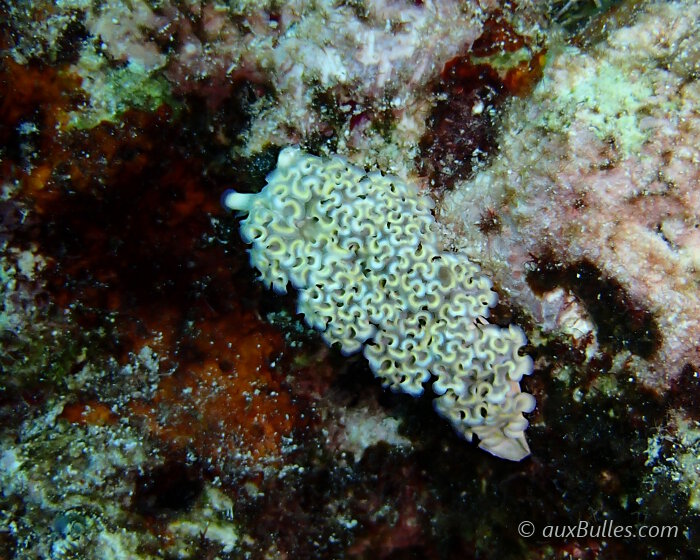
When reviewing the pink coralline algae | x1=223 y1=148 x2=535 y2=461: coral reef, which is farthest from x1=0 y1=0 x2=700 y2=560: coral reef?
x1=223 y1=148 x2=535 y2=461: coral reef

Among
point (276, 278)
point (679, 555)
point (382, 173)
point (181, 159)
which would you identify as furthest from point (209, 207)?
point (679, 555)

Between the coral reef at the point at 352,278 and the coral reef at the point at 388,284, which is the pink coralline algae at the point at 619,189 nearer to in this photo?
the coral reef at the point at 352,278

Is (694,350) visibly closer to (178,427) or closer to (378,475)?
(378,475)

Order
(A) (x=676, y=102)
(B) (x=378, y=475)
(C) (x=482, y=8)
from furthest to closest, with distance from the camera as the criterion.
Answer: (B) (x=378, y=475) → (C) (x=482, y=8) → (A) (x=676, y=102)

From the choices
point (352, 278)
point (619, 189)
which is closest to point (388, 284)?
point (352, 278)

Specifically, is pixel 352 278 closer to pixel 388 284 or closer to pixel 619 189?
pixel 388 284

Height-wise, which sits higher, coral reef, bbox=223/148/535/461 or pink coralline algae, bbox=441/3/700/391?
pink coralline algae, bbox=441/3/700/391

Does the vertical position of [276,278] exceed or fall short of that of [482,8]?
it falls short

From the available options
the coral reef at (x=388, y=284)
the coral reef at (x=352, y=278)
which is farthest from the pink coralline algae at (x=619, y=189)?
the coral reef at (x=388, y=284)

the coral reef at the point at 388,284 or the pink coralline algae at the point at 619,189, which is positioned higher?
the pink coralline algae at the point at 619,189

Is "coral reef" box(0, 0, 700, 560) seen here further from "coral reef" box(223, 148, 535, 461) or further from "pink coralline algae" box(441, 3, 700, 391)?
"coral reef" box(223, 148, 535, 461)

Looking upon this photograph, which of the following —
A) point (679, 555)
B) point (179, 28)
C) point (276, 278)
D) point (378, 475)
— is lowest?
point (378, 475)
